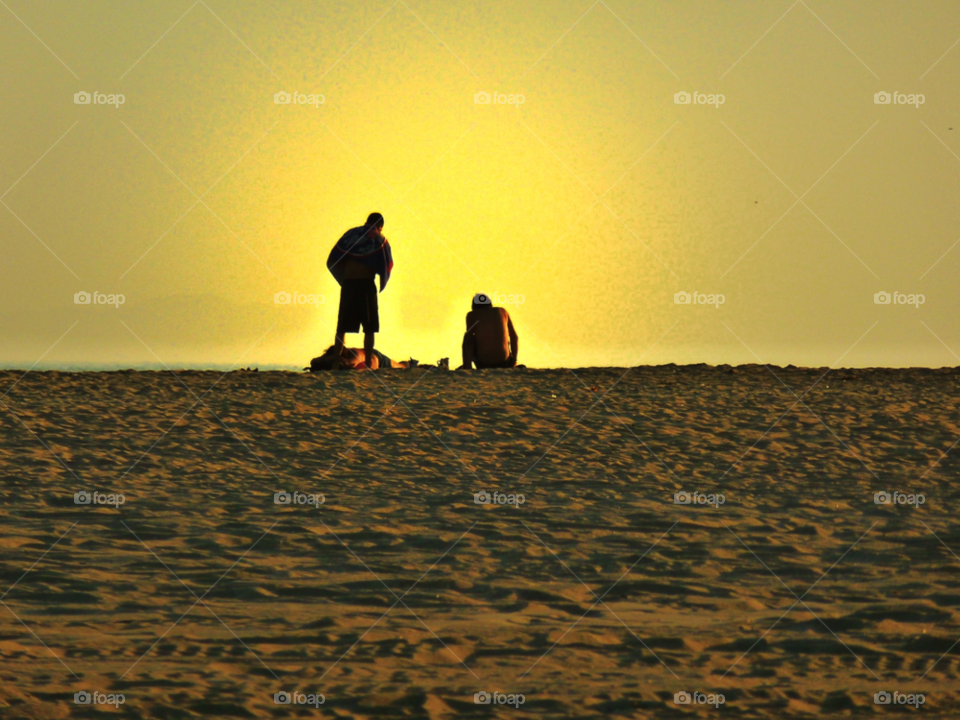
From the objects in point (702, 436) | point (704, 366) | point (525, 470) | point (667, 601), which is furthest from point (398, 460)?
point (704, 366)

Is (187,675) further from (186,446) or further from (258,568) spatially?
(186,446)

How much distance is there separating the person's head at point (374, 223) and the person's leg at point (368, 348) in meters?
1.18

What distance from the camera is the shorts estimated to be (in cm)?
1344

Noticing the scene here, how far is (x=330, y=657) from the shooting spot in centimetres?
380

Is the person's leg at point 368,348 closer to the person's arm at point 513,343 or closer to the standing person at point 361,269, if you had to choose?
the standing person at point 361,269

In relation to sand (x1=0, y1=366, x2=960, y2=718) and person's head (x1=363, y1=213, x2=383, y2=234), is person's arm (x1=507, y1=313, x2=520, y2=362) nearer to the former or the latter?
person's head (x1=363, y1=213, x2=383, y2=234)

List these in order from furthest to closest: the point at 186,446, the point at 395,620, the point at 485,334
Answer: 1. the point at 485,334
2. the point at 186,446
3. the point at 395,620

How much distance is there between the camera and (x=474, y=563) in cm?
511

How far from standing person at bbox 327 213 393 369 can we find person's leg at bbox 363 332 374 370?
69 millimetres

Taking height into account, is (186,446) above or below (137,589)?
above

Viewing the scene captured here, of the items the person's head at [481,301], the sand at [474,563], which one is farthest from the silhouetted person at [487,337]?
the sand at [474,563]

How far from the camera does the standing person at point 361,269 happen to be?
13328mm

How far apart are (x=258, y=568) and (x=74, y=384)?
8.32 metres

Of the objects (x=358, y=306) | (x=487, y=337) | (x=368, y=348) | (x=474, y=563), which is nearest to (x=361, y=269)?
(x=358, y=306)
